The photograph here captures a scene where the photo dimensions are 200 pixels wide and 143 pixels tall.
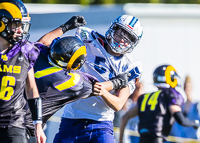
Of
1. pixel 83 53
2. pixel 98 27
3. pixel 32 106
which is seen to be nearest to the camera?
pixel 32 106

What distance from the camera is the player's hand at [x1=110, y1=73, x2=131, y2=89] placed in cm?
437

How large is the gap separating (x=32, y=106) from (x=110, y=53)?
1.19 meters

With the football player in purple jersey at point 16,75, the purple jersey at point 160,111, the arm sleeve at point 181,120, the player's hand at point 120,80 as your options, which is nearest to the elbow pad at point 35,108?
the football player in purple jersey at point 16,75

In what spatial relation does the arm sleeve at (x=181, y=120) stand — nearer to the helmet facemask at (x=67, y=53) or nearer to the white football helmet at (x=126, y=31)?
the white football helmet at (x=126, y=31)

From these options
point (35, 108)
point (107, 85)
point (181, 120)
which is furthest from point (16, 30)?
point (181, 120)

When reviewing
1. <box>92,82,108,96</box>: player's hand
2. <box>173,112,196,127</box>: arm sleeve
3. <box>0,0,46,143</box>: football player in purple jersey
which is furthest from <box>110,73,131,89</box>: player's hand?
<box>173,112,196,127</box>: arm sleeve

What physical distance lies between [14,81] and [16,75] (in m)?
0.05

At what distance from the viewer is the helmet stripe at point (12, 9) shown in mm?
3729

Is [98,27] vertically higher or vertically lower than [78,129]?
higher

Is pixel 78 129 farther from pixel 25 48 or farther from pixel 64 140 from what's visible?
pixel 25 48

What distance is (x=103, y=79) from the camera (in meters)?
4.52

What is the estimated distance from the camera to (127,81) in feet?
14.7

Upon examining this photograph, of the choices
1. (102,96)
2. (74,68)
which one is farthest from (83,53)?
(102,96)

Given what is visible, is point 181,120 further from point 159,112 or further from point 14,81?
point 14,81
